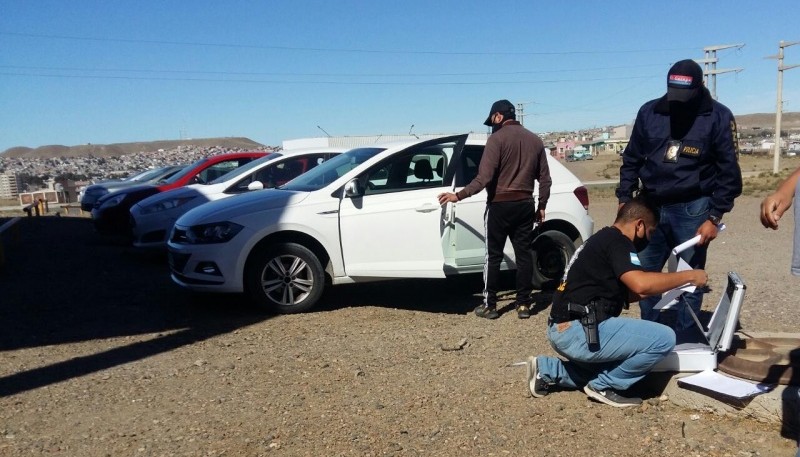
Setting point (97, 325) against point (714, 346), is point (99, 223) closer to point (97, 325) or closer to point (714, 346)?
point (97, 325)

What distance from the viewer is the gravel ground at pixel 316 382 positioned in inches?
151

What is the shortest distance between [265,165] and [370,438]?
6978 millimetres

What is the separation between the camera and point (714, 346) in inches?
163

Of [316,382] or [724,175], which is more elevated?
[724,175]

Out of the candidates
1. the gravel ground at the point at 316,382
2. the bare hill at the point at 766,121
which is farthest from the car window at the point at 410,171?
the bare hill at the point at 766,121

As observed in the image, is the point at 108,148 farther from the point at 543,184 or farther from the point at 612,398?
the point at 612,398

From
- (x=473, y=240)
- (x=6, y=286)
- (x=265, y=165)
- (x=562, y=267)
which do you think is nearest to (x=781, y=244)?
(x=562, y=267)

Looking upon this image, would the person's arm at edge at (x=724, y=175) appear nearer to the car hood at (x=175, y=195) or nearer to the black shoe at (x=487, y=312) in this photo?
the black shoe at (x=487, y=312)

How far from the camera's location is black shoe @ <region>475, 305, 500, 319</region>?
6.52m

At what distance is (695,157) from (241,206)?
4146 millimetres

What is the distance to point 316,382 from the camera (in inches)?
192

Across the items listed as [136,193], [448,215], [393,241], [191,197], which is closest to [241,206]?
[393,241]

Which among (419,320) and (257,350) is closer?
(257,350)

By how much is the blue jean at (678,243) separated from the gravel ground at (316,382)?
718 millimetres
